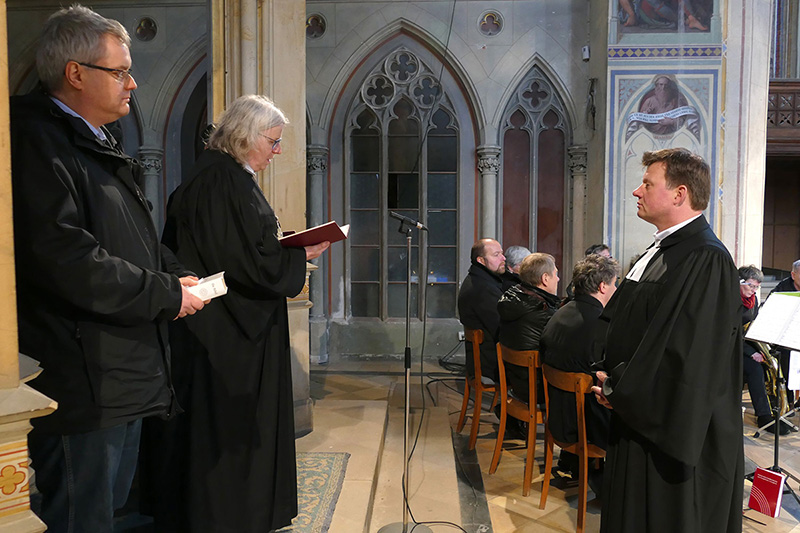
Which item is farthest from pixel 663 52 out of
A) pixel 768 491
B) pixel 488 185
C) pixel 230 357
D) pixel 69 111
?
pixel 69 111

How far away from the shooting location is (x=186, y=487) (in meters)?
2.16

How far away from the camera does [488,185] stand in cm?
784

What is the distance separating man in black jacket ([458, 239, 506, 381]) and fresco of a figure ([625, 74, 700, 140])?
297 centimetres

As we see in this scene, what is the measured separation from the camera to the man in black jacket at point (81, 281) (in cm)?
138

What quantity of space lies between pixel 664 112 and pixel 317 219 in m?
4.43

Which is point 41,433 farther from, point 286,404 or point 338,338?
point 338,338

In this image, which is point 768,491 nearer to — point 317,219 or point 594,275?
point 594,275

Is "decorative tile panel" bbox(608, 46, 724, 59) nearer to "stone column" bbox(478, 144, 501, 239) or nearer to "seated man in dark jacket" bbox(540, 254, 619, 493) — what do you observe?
"stone column" bbox(478, 144, 501, 239)

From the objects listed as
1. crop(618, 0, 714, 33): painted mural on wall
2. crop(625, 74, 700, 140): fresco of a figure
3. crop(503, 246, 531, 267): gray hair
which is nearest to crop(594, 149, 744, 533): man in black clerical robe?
crop(503, 246, 531, 267): gray hair

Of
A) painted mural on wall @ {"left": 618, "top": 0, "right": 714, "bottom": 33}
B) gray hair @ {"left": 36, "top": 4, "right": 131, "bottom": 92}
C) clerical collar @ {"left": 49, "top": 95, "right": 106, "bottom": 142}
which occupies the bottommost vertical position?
clerical collar @ {"left": 49, "top": 95, "right": 106, "bottom": 142}

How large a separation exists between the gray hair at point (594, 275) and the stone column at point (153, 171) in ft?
21.1

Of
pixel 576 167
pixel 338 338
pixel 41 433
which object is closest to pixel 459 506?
pixel 41 433

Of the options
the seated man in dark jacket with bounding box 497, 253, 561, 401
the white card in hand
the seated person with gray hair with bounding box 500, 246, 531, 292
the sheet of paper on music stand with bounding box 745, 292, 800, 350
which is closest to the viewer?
the white card in hand

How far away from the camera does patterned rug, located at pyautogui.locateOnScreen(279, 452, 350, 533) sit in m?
2.65
